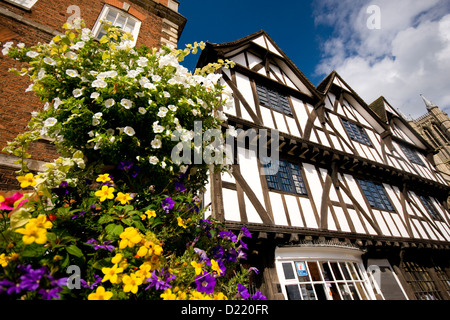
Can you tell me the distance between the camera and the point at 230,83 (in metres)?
7.16

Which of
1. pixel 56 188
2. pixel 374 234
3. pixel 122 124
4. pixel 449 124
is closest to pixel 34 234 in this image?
pixel 56 188

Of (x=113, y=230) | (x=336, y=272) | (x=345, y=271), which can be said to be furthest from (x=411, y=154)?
(x=113, y=230)

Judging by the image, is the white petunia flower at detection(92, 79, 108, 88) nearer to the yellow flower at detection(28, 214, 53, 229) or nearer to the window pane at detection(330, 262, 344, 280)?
the yellow flower at detection(28, 214, 53, 229)

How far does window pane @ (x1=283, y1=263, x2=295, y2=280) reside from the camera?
4812 millimetres

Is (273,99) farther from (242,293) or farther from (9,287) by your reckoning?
(9,287)

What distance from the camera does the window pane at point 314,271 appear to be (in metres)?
5.18

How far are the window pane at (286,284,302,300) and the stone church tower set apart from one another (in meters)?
35.2

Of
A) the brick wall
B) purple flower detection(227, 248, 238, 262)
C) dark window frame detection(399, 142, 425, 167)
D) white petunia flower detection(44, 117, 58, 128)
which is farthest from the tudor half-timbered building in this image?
white petunia flower detection(44, 117, 58, 128)

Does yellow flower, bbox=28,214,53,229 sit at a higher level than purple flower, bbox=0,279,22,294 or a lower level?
higher

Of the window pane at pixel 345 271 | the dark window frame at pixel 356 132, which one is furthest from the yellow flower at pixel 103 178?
the dark window frame at pixel 356 132

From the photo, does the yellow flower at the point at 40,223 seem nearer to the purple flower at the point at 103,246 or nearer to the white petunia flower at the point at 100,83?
the purple flower at the point at 103,246

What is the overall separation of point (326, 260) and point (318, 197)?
6.59 ft
